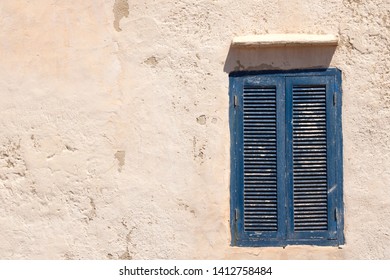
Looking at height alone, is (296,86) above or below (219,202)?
above

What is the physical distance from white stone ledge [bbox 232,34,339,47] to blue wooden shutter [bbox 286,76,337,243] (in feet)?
0.78

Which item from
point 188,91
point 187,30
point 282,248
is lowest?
point 282,248

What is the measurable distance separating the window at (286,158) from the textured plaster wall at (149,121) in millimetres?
75

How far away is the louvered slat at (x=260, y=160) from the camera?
18.2ft

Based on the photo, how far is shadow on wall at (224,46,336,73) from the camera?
559 cm

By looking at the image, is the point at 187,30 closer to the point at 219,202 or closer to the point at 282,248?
the point at 219,202

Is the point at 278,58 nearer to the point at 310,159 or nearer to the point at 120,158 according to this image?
the point at 310,159

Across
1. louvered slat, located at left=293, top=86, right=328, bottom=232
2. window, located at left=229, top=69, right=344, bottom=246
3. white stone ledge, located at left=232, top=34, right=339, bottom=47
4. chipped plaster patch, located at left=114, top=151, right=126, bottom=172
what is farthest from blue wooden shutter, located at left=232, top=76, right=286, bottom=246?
chipped plaster patch, located at left=114, top=151, right=126, bottom=172

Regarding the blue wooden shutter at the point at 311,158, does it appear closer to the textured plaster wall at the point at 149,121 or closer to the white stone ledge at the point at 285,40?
the textured plaster wall at the point at 149,121

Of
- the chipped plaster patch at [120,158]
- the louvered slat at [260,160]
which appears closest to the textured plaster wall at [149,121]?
the chipped plaster patch at [120,158]

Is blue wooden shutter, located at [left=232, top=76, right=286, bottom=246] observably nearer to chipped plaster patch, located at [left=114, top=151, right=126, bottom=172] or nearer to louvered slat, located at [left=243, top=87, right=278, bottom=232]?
louvered slat, located at [left=243, top=87, right=278, bottom=232]

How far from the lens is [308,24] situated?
5621mm

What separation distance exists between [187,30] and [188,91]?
1.39ft

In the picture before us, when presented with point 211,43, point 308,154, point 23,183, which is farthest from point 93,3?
point 308,154
